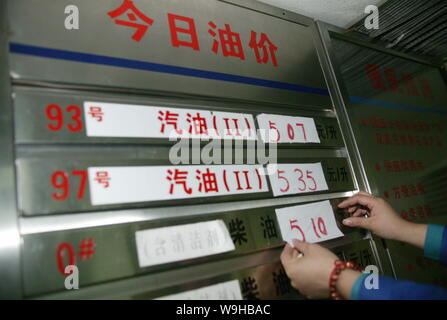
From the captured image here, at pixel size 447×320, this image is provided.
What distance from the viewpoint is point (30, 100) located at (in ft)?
3.12

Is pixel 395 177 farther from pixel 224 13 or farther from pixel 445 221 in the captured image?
pixel 224 13

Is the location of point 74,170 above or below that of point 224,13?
below

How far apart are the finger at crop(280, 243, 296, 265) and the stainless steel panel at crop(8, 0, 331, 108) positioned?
2.25 feet

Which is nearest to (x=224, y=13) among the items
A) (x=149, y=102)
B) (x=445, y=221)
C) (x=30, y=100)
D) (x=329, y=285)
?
(x=149, y=102)

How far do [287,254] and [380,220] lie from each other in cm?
54

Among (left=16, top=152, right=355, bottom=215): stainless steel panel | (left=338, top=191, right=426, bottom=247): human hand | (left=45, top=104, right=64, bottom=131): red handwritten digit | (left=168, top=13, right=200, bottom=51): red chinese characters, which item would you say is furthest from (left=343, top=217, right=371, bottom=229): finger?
(left=45, top=104, right=64, bottom=131): red handwritten digit

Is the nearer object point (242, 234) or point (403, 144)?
point (242, 234)

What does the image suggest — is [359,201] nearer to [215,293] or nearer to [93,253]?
[215,293]

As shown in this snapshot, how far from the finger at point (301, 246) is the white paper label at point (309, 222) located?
0.07m

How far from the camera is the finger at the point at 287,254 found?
1.15 metres

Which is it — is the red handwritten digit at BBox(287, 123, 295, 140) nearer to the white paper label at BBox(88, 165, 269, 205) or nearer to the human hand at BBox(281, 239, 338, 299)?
the white paper label at BBox(88, 165, 269, 205)

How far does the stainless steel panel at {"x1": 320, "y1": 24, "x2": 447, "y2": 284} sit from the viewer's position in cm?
173

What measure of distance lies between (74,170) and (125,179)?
157mm

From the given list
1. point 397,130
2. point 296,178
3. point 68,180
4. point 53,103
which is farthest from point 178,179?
point 397,130
